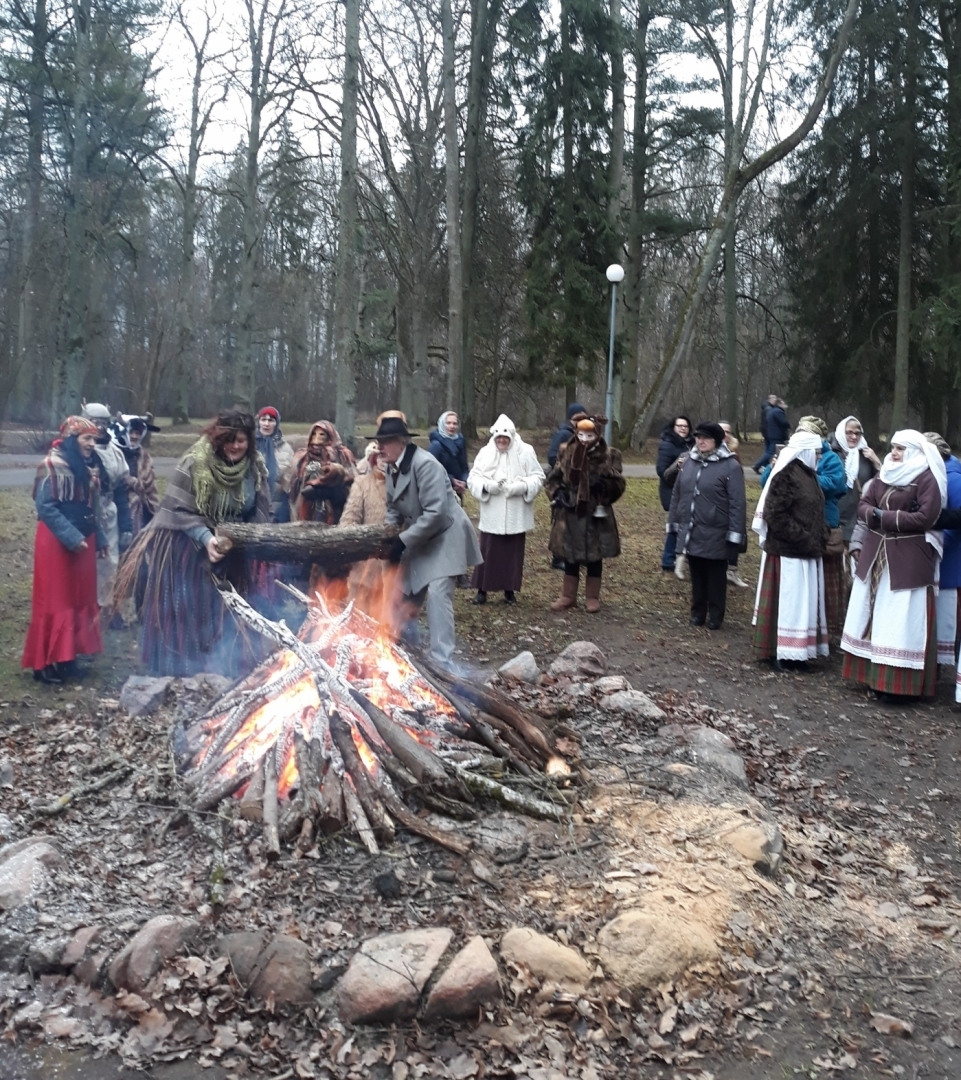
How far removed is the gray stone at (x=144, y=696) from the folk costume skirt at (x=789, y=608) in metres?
4.83

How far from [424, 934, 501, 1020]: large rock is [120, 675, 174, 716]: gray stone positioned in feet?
8.89

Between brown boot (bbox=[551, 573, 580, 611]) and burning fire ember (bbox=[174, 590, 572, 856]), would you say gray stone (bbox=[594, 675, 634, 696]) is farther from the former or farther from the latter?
brown boot (bbox=[551, 573, 580, 611])

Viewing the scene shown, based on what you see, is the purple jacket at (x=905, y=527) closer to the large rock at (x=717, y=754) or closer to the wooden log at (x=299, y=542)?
the large rock at (x=717, y=754)

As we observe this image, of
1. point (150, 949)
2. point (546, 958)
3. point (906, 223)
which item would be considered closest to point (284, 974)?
point (150, 949)

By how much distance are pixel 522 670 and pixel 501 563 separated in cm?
296

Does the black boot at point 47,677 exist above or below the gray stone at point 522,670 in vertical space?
below

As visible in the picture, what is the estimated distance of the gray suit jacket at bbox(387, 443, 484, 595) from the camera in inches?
243

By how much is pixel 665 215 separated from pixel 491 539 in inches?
636

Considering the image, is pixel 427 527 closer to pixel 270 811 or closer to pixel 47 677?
pixel 270 811

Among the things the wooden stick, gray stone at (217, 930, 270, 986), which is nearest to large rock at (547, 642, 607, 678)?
the wooden stick

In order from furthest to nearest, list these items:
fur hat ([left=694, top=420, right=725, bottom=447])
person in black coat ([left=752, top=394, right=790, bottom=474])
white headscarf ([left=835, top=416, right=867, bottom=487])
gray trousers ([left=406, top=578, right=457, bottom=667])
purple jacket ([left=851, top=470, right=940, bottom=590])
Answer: person in black coat ([left=752, top=394, right=790, bottom=474]), white headscarf ([left=835, top=416, right=867, bottom=487]), fur hat ([left=694, top=420, right=725, bottom=447]), purple jacket ([left=851, top=470, right=940, bottom=590]), gray trousers ([left=406, top=578, right=457, bottom=667])

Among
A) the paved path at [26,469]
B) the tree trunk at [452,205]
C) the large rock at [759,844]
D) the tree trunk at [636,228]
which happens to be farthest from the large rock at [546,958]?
the tree trunk at [636,228]

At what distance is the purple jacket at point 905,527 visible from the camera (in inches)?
270

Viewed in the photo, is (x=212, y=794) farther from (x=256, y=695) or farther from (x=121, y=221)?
(x=121, y=221)
